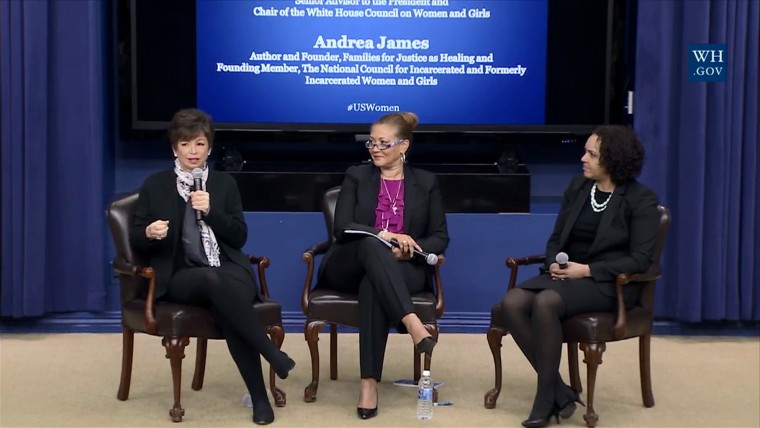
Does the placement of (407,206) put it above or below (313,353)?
above

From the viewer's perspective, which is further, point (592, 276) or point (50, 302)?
point (50, 302)

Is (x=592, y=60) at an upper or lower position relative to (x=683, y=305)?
upper

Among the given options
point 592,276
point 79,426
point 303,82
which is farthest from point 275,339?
point 303,82

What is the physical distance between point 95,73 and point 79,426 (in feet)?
6.39

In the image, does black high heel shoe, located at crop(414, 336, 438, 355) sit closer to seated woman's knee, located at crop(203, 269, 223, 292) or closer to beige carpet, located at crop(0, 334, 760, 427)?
beige carpet, located at crop(0, 334, 760, 427)

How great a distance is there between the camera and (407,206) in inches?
174

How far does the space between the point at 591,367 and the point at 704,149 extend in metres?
1.71

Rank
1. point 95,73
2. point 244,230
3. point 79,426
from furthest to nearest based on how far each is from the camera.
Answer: point 95,73
point 244,230
point 79,426

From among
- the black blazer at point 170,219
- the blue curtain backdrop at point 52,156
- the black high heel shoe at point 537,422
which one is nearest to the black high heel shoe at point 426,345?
the black high heel shoe at point 537,422

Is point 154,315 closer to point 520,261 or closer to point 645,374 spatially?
point 520,261

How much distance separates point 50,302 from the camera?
5367 mm

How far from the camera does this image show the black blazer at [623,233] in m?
4.09

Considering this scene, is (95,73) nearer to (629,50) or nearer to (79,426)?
(79,426)

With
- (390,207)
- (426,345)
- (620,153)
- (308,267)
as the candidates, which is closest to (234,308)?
(308,267)
